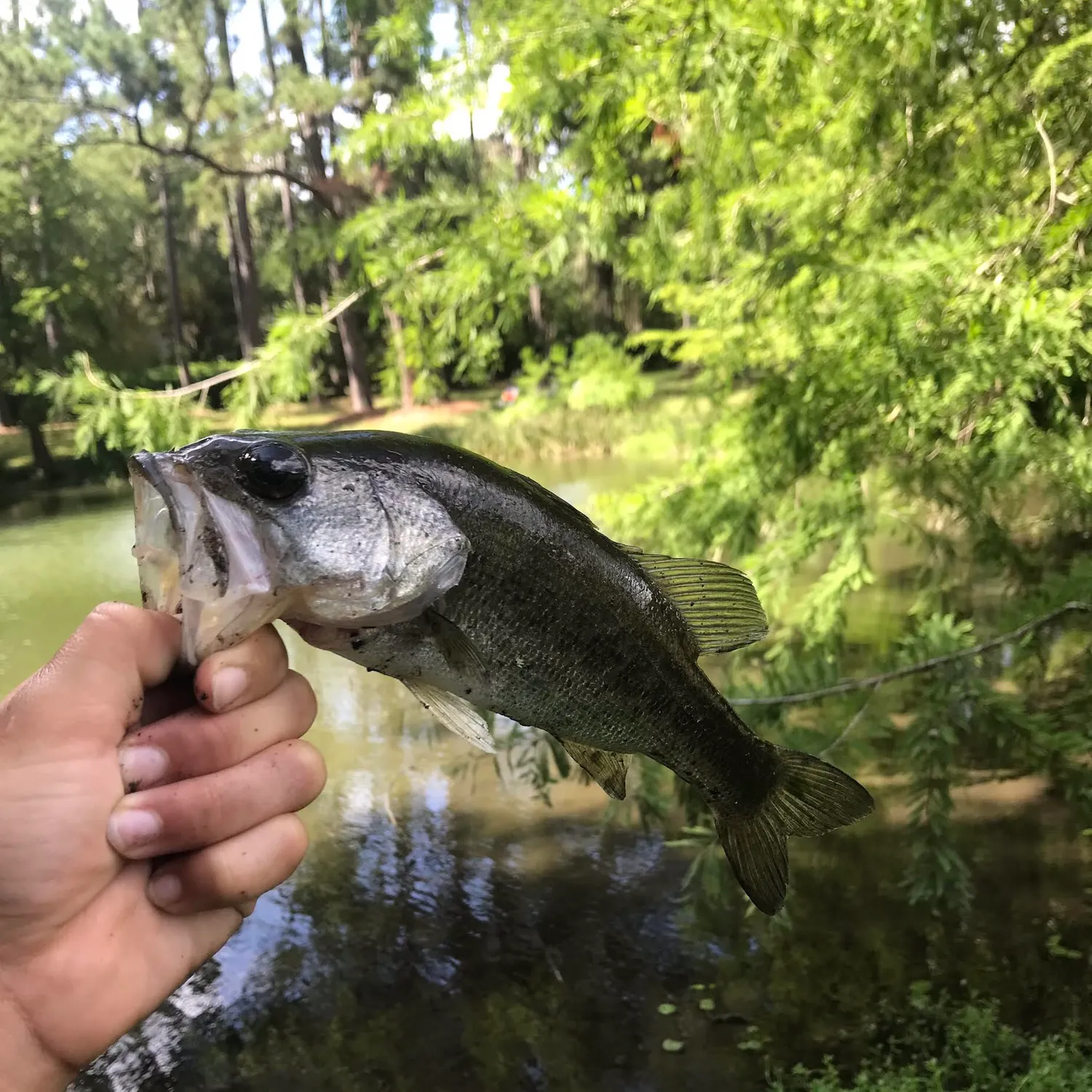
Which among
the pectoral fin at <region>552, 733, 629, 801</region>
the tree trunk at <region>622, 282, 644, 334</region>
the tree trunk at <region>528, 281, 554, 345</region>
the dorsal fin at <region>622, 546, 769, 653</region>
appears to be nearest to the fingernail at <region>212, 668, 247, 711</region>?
the pectoral fin at <region>552, 733, 629, 801</region>

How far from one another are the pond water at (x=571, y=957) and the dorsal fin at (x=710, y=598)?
325cm

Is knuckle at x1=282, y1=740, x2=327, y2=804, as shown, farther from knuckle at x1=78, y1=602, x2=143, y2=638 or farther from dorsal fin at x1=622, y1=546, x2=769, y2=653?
dorsal fin at x1=622, y1=546, x2=769, y2=653

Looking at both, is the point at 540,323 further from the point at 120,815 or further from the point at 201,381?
the point at 120,815

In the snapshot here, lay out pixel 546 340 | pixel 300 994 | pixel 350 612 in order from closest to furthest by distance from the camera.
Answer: pixel 350 612
pixel 300 994
pixel 546 340

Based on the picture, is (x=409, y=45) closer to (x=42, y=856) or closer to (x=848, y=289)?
(x=848, y=289)

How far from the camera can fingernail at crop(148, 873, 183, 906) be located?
1.42 meters

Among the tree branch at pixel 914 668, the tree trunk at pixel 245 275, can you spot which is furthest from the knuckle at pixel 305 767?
the tree trunk at pixel 245 275

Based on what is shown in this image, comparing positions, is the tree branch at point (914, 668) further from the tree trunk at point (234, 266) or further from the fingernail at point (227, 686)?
the tree trunk at point (234, 266)

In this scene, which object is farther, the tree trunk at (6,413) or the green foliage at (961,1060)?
the tree trunk at (6,413)

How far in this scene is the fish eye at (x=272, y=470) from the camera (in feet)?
3.81

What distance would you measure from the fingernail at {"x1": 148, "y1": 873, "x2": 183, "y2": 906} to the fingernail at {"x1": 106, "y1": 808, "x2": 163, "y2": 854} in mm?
121

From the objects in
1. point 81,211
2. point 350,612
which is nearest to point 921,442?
point 350,612

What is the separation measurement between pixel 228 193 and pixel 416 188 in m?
6.27

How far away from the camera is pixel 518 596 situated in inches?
51.6
